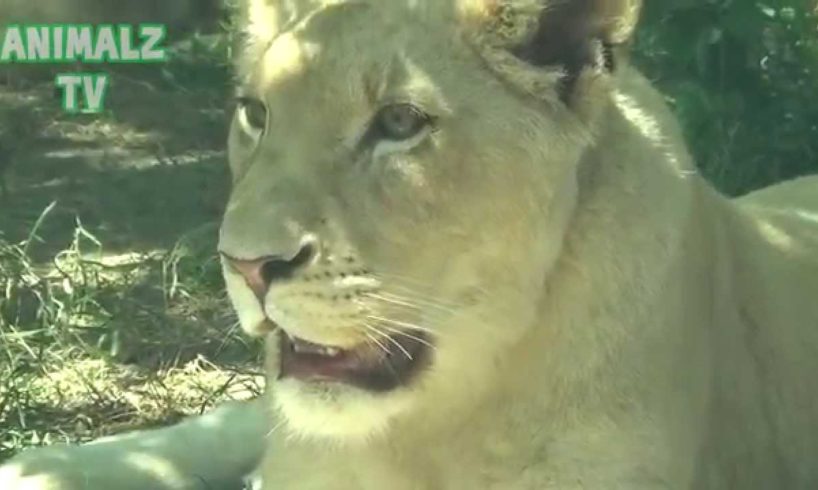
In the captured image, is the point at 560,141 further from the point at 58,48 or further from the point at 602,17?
the point at 58,48

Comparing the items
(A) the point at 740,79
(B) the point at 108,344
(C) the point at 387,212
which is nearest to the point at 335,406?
(C) the point at 387,212

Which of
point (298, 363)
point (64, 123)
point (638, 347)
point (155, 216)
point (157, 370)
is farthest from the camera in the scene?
point (64, 123)

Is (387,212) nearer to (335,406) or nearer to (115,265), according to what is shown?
(335,406)

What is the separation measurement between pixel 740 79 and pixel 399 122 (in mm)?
2730

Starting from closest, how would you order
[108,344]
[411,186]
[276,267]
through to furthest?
1. [276,267]
2. [411,186]
3. [108,344]

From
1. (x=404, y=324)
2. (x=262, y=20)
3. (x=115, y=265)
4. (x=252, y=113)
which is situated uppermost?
(x=262, y=20)

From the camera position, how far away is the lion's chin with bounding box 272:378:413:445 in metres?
2.87

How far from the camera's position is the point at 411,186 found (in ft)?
9.37

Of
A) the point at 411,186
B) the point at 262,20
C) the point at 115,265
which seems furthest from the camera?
the point at 115,265

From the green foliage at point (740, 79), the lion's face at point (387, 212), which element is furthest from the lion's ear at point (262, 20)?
the green foliage at point (740, 79)

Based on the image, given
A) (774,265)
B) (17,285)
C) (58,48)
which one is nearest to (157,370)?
(17,285)

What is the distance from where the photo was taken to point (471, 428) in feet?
10.2

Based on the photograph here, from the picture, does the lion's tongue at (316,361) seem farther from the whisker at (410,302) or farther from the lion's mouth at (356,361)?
the whisker at (410,302)

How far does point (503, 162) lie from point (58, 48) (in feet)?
16.3
